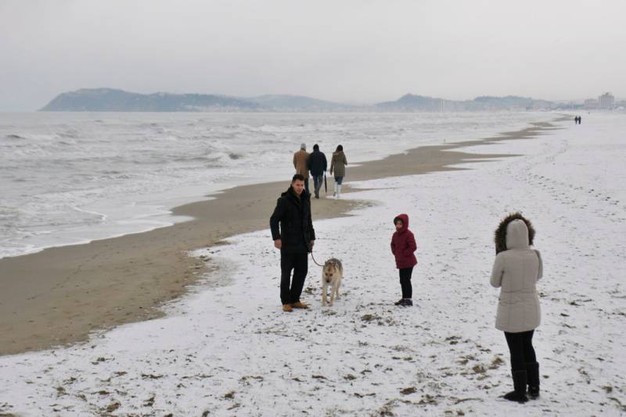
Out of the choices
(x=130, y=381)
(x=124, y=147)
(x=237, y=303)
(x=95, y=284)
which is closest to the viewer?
(x=130, y=381)

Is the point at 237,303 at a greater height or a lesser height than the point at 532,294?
lesser

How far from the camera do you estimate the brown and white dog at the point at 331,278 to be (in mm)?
7812

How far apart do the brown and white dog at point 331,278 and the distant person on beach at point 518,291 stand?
2994mm

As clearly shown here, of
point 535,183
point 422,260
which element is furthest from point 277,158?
point 422,260

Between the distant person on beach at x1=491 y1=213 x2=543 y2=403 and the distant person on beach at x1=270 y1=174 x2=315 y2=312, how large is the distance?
10.5ft

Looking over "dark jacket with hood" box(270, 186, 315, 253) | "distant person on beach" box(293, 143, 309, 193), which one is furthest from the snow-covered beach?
"distant person on beach" box(293, 143, 309, 193)

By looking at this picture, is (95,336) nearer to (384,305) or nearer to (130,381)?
(130,381)

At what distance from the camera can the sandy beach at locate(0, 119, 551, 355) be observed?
7.77 metres

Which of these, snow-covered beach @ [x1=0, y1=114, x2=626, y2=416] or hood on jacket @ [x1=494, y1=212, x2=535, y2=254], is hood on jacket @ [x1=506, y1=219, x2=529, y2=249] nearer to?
hood on jacket @ [x1=494, y1=212, x2=535, y2=254]

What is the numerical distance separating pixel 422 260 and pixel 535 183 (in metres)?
11.2

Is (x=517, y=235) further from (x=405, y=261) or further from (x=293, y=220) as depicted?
(x=293, y=220)

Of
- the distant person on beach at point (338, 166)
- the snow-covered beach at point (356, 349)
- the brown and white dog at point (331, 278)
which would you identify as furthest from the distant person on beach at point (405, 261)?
the distant person on beach at point (338, 166)

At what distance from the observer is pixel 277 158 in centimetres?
4025

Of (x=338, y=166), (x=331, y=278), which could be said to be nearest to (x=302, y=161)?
(x=338, y=166)
